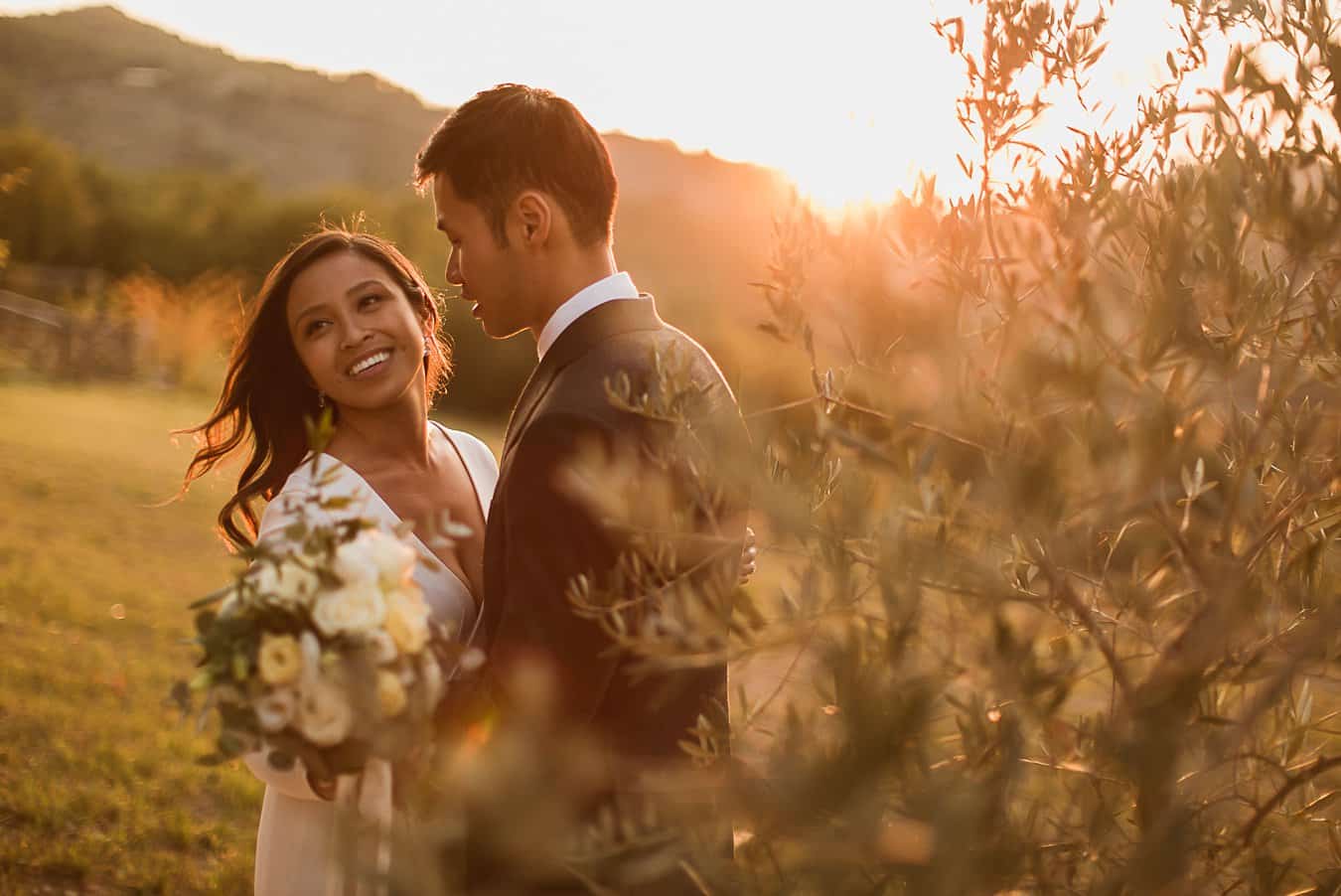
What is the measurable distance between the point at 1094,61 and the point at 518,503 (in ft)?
4.67

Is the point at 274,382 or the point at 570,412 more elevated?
the point at 570,412

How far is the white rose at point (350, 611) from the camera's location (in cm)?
195

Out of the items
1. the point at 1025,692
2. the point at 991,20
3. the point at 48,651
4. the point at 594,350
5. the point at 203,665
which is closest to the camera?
the point at 1025,692

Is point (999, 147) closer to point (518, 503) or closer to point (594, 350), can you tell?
point (594, 350)

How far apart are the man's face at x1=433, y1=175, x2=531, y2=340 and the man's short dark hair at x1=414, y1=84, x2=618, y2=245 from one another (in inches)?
1.0

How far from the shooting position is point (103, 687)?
826 centimetres

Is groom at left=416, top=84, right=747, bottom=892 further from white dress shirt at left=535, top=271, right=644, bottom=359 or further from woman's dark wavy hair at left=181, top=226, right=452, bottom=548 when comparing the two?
woman's dark wavy hair at left=181, top=226, right=452, bottom=548

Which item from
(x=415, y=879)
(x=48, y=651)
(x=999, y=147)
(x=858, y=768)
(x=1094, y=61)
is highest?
(x=1094, y=61)

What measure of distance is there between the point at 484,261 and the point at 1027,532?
182cm

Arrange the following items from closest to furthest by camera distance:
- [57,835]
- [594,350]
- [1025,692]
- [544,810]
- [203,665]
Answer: [544,810], [1025,692], [203,665], [594,350], [57,835]

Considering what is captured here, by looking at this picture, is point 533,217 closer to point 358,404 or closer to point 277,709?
point 358,404

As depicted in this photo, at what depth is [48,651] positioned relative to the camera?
875 centimetres

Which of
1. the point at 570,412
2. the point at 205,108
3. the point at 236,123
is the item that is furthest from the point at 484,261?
the point at 205,108

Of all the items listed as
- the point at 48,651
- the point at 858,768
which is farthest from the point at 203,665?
the point at 48,651
